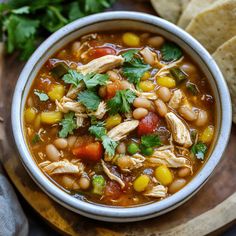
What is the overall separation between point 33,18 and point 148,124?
1500 mm

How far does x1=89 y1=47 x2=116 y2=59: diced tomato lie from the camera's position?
14.1 ft

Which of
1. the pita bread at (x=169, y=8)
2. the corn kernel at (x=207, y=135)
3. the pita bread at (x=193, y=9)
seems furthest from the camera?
the pita bread at (x=169, y=8)

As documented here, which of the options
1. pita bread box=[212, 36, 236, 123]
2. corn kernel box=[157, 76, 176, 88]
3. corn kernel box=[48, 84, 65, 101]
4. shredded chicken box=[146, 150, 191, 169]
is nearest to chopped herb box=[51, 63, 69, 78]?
corn kernel box=[48, 84, 65, 101]

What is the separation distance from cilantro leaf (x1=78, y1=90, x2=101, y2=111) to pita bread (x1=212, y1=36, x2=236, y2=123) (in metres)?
0.96

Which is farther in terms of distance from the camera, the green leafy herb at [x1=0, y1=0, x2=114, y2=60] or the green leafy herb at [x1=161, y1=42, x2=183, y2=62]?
the green leafy herb at [x1=0, y1=0, x2=114, y2=60]

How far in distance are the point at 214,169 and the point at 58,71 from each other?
4.29 feet

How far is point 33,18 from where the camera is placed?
482 cm

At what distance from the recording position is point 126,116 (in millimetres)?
4027

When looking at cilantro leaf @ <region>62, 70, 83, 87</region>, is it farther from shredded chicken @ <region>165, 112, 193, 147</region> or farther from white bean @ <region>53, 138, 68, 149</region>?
shredded chicken @ <region>165, 112, 193, 147</region>

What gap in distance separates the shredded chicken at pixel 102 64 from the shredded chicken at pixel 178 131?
0.53 meters

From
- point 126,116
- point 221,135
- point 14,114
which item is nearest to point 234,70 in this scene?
point 221,135

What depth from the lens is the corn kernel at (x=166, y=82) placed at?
412cm

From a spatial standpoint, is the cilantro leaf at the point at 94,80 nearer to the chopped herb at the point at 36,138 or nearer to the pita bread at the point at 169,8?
the chopped herb at the point at 36,138

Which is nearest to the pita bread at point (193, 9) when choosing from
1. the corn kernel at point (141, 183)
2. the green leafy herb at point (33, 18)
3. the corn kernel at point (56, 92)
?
the green leafy herb at point (33, 18)
